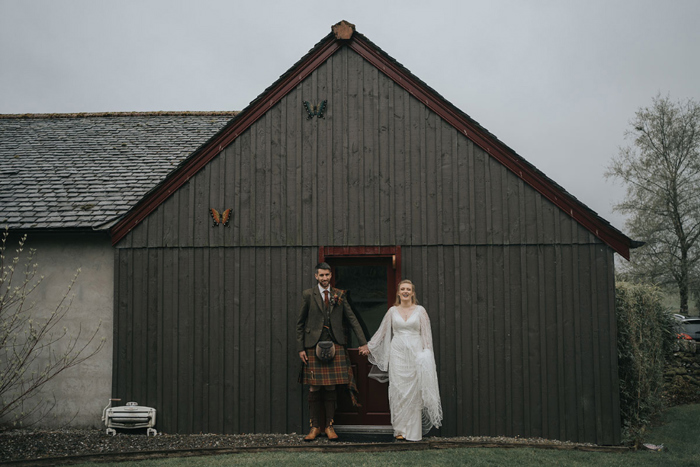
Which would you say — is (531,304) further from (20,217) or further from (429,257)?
(20,217)

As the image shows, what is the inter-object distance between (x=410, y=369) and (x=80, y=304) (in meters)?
5.30

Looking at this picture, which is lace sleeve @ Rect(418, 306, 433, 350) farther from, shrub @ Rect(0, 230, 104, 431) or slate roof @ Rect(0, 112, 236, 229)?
slate roof @ Rect(0, 112, 236, 229)

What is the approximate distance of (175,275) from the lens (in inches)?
295

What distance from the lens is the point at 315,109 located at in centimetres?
749

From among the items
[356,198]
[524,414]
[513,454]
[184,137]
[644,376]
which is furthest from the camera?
[184,137]

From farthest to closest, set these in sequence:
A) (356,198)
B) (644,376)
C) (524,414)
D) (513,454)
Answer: (644,376) → (356,198) → (524,414) → (513,454)

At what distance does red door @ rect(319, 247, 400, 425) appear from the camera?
7152 millimetres

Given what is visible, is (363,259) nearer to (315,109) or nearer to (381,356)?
(381,356)

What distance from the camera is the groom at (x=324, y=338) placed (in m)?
6.57

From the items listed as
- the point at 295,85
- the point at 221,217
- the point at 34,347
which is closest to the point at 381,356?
the point at 221,217

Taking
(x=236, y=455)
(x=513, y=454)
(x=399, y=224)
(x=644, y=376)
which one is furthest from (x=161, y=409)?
(x=644, y=376)

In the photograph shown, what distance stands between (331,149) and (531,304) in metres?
3.69

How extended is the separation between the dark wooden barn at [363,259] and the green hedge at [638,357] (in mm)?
1004

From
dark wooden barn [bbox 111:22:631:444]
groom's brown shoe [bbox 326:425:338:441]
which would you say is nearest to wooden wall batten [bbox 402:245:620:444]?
dark wooden barn [bbox 111:22:631:444]
